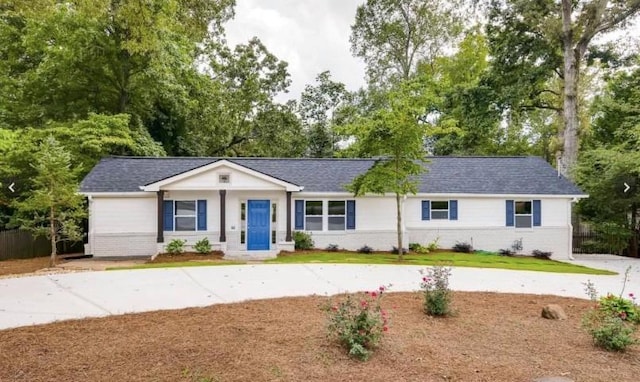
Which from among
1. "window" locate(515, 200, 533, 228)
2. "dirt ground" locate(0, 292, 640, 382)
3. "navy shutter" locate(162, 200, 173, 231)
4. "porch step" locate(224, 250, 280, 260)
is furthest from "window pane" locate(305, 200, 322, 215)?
"dirt ground" locate(0, 292, 640, 382)

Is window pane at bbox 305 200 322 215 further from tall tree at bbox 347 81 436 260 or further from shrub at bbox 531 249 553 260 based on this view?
shrub at bbox 531 249 553 260

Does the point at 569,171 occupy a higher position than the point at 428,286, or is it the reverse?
the point at 569,171

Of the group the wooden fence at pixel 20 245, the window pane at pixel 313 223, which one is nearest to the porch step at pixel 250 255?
the window pane at pixel 313 223

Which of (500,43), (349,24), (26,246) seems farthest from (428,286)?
(349,24)

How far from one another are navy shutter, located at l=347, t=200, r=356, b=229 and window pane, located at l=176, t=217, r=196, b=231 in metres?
6.69

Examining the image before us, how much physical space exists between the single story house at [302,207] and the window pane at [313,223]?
46 mm

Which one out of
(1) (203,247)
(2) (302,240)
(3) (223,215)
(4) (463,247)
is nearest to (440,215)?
(4) (463,247)

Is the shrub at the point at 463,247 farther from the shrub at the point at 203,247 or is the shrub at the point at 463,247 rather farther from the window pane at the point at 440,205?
the shrub at the point at 203,247

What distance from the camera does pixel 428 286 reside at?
7320 mm

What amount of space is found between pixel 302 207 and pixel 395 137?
19.0ft

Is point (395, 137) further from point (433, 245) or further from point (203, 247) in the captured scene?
point (203, 247)

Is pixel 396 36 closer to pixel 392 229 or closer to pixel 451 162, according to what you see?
pixel 451 162

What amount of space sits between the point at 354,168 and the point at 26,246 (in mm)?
15452

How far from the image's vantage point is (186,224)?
56.4 ft
